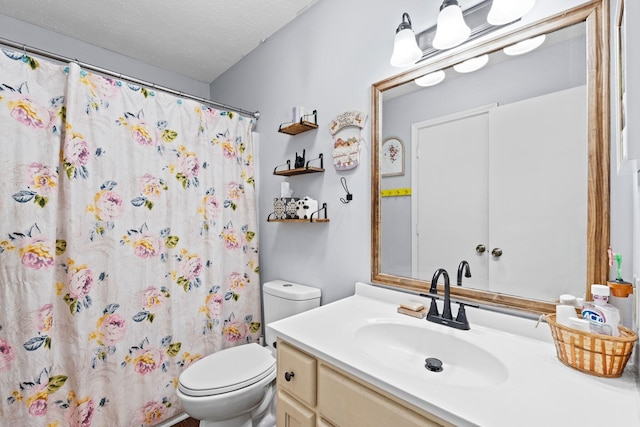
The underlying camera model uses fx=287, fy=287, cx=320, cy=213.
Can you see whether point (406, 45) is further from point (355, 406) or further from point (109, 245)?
point (109, 245)

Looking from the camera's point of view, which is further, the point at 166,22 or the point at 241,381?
the point at 166,22

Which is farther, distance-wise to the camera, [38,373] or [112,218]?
[112,218]

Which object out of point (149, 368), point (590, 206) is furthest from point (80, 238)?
point (590, 206)

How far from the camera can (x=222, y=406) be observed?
4.23 ft

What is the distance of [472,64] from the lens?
1.13 meters

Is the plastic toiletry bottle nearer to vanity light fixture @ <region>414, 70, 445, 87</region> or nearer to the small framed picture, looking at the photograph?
the small framed picture

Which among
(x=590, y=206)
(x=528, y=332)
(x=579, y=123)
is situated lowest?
(x=528, y=332)

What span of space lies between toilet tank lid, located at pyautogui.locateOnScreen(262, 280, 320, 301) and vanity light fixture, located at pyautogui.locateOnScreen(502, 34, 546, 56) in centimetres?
140

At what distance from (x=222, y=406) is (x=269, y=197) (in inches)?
50.1

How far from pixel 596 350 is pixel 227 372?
4.68 ft

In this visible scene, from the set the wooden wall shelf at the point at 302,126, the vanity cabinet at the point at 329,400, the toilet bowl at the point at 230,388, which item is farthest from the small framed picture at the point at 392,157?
the toilet bowl at the point at 230,388

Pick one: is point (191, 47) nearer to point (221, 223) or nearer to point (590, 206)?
point (221, 223)

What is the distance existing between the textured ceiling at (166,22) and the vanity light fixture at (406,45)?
2.70 feet

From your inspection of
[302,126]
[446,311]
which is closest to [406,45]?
[302,126]
